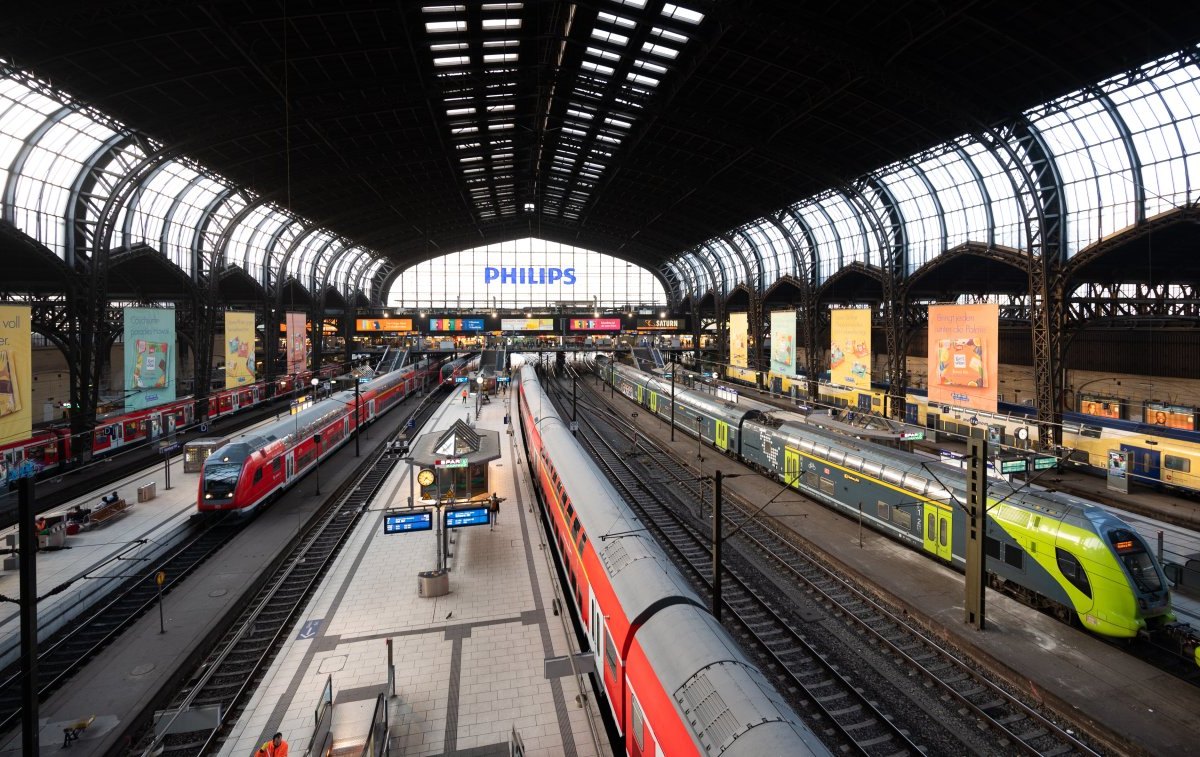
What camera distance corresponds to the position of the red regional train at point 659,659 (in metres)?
6.05

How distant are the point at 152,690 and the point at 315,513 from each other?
11.5 meters

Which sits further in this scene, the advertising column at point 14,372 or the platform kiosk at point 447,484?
the advertising column at point 14,372

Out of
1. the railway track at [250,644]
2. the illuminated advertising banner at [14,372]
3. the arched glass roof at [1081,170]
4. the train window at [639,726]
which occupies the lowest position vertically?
the railway track at [250,644]

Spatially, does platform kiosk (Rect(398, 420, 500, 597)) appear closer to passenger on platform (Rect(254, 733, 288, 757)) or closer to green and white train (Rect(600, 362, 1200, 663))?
passenger on platform (Rect(254, 733, 288, 757))

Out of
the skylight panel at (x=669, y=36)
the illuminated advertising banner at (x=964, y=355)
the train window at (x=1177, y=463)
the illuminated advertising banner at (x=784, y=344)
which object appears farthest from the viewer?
the illuminated advertising banner at (x=784, y=344)

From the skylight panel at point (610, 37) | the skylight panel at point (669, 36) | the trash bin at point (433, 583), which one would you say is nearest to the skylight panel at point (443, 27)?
the skylight panel at point (610, 37)

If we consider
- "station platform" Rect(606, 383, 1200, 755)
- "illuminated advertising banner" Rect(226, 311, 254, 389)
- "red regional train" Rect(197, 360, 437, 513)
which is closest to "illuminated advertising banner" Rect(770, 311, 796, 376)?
"station platform" Rect(606, 383, 1200, 755)

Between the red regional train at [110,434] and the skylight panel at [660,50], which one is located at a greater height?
the skylight panel at [660,50]

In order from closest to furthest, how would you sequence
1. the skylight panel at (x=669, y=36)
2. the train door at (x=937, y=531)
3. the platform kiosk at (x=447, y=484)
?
the platform kiosk at (x=447, y=484)
the train door at (x=937, y=531)
the skylight panel at (x=669, y=36)

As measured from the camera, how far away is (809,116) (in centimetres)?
3078

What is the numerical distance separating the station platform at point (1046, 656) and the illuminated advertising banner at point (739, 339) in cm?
2633

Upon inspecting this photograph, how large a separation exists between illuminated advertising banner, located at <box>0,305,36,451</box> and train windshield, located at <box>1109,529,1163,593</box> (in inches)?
1131

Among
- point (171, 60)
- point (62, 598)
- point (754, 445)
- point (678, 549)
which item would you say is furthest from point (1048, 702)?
point (171, 60)

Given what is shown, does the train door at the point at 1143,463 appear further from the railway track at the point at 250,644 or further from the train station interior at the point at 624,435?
the railway track at the point at 250,644
